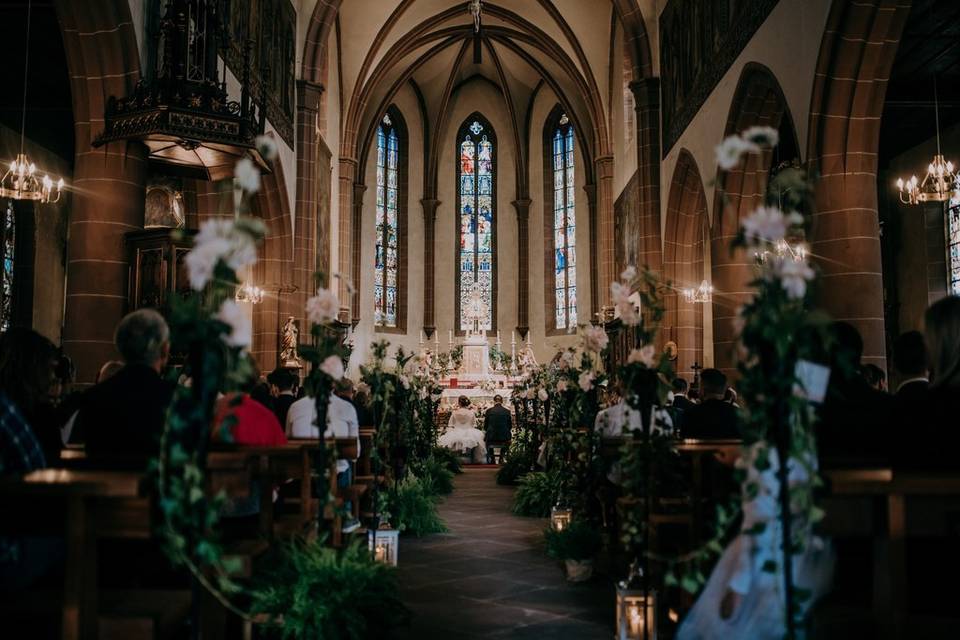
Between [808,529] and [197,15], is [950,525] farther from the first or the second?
[197,15]

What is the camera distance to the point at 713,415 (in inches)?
236

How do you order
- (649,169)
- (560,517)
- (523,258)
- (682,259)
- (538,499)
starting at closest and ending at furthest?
1. (560,517)
2. (538,499)
3. (682,259)
4. (649,169)
5. (523,258)

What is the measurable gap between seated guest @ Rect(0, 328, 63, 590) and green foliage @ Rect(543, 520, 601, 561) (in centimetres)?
388

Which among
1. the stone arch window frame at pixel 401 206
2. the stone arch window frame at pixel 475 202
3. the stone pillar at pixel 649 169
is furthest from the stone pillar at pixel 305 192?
the stone arch window frame at pixel 475 202

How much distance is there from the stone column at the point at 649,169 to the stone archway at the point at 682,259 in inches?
23.6

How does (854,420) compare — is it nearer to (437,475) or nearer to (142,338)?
(142,338)

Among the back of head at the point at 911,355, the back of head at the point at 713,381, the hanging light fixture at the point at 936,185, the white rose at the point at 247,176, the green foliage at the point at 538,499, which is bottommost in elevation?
the green foliage at the point at 538,499

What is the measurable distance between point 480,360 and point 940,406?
19.4 meters

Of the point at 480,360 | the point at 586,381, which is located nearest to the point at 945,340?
the point at 586,381

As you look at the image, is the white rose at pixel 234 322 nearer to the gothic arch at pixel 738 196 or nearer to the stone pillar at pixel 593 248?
the gothic arch at pixel 738 196

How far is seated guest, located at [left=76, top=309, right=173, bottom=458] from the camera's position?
11.7ft

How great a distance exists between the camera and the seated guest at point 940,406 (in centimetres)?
338

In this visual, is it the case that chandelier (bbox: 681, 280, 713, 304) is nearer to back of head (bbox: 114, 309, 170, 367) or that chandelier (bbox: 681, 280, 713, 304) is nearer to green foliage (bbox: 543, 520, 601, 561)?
green foliage (bbox: 543, 520, 601, 561)

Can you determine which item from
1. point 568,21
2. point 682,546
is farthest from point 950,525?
point 568,21
